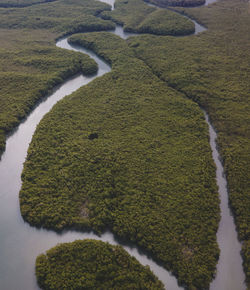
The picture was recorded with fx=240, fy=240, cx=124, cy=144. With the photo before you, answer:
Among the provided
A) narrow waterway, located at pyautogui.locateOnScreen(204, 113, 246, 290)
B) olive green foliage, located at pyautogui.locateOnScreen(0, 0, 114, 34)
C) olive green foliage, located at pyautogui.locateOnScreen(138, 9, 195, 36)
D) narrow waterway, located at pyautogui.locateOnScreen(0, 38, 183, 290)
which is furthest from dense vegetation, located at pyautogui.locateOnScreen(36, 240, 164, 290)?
olive green foliage, located at pyautogui.locateOnScreen(0, 0, 114, 34)

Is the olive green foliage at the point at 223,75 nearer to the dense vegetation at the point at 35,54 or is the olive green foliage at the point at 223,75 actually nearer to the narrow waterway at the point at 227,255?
the narrow waterway at the point at 227,255

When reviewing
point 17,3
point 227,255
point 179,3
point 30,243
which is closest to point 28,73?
point 30,243

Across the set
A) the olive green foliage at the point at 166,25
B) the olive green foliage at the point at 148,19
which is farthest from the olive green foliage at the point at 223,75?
the olive green foliage at the point at 148,19

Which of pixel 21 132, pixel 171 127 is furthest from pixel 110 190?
pixel 21 132

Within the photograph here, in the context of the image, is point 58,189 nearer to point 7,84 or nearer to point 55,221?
point 55,221

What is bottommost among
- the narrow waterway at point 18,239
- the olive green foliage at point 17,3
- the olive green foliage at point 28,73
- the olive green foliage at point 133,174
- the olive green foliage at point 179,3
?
the narrow waterway at point 18,239

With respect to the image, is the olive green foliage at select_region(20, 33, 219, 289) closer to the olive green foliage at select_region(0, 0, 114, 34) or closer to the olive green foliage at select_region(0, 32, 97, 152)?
the olive green foliage at select_region(0, 32, 97, 152)
